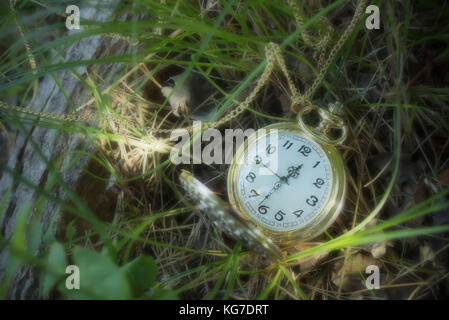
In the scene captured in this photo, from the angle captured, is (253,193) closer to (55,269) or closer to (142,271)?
(142,271)

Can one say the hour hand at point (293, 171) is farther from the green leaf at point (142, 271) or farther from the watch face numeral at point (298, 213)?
the green leaf at point (142, 271)

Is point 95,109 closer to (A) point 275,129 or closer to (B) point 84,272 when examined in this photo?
(A) point 275,129

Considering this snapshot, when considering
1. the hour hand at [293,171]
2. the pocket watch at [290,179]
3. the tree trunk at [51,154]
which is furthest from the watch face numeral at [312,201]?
the tree trunk at [51,154]

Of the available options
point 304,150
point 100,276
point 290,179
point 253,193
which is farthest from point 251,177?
point 100,276

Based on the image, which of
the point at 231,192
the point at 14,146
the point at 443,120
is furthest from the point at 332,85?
the point at 14,146

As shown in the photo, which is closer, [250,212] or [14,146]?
[250,212]

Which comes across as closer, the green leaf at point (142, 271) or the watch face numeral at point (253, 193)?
the green leaf at point (142, 271)

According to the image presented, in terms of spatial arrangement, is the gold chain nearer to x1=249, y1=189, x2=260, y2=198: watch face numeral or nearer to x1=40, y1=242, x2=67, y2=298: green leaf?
x1=249, y1=189, x2=260, y2=198: watch face numeral
